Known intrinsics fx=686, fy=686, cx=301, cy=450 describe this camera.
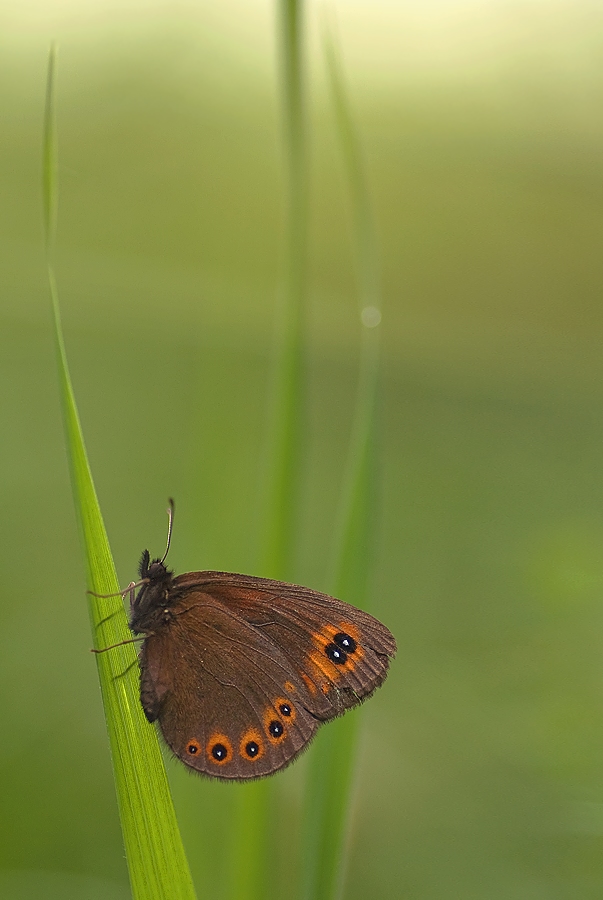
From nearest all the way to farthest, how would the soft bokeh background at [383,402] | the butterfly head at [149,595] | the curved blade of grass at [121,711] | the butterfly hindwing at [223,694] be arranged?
1. the curved blade of grass at [121,711]
2. the butterfly hindwing at [223,694]
3. the butterfly head at [149,595]
4. the soft bokeh background at [383,402]

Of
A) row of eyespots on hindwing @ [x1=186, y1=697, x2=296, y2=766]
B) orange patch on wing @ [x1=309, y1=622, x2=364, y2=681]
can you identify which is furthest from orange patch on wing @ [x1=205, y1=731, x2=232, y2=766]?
orange patch on wing @ [x1=309, y1=622, x2=364, y2=681]

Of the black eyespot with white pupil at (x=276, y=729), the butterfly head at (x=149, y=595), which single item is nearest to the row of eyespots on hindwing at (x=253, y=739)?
the black eyespot with white pupil at (x=276, y=729)

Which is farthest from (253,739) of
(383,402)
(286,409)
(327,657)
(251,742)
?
(383,402)

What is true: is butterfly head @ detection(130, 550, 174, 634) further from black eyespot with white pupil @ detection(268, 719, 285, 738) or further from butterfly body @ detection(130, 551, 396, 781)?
black eyespot with white pupil @ detection(268, 719, 285, 738)

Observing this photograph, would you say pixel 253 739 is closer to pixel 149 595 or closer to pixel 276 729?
pixel 276 729

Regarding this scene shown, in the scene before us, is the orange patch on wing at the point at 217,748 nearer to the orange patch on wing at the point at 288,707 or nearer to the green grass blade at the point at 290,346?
the orange patch on wing at the point at 288,707

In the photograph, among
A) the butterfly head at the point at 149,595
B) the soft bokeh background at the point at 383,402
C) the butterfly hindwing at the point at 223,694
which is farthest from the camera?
the soft bokeh background at the point at 383,402
